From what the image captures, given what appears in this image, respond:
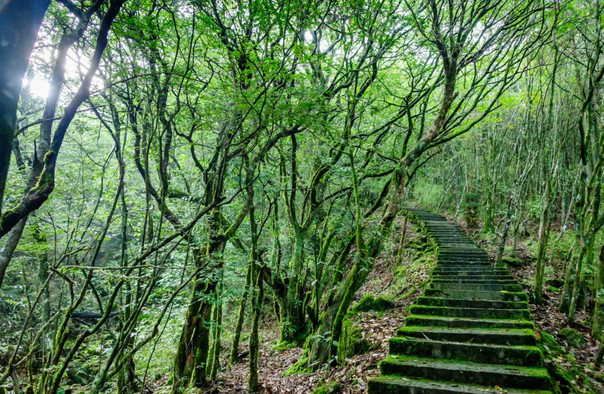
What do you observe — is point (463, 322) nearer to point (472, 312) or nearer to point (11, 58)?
point (472, 312)

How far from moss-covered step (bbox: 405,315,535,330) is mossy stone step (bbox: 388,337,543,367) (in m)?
0.63

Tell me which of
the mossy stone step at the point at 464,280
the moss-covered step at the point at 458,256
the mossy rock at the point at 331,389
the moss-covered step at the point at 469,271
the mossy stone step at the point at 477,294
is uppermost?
the moss-covered step at the point at 458,256

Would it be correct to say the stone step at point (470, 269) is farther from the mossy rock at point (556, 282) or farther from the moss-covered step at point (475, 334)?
the moss-covered step at point (475, 334)

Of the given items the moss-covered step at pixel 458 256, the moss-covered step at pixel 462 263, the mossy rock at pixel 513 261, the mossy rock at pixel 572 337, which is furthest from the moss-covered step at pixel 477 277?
the mossy rock at pixel 513 261

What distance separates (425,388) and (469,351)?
101cm

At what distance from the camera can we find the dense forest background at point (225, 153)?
332 cm

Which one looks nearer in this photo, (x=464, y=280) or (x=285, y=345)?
(x=464, y=280)

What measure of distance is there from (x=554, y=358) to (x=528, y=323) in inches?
29.5

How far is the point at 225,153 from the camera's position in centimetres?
364

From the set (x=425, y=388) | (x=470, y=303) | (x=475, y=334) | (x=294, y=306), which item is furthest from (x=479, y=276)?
(x=294, y=306)

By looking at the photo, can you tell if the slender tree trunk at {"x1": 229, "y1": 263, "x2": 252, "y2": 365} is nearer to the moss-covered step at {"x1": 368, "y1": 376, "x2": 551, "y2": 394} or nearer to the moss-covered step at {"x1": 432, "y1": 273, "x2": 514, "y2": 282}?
the moss-covered step at {"x1": 368, "y1": 376, "x2": 551, "y2": 394}

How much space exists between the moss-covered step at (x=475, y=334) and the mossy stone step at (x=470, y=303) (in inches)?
33.0

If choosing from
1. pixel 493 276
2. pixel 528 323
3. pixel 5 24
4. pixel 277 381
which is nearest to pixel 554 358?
pixel 528 323

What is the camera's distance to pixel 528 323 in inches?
179
